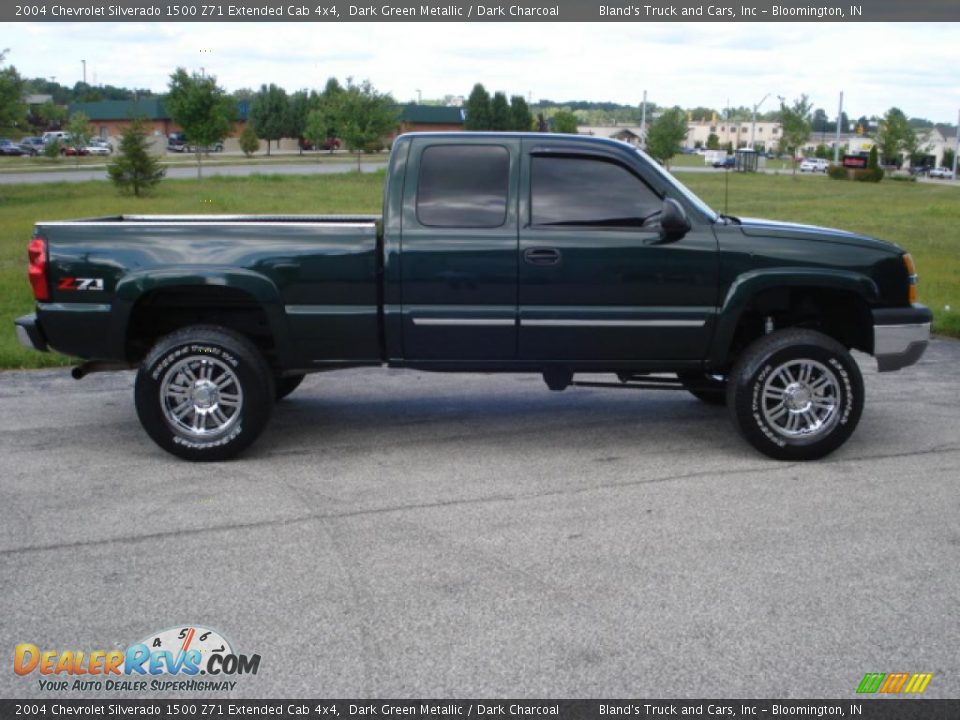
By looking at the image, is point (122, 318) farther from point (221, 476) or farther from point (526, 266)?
point (526, 266)

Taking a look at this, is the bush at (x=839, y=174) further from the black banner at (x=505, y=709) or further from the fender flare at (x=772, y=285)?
the black banner at (x=505, y=709)

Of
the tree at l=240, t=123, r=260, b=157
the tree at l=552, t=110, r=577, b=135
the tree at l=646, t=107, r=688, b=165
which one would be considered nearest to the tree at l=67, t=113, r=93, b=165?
the tree at l=240, t=123, r=260, b=157

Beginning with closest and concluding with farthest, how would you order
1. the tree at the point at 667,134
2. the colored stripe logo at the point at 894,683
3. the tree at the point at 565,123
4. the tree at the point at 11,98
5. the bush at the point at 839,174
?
the colored stripe logo at the point at 894,683 → the tree at the point at 11,98 → the tree at the point at 667,134 → the tree at the point at 565,123 → the bush at the point at 839,174

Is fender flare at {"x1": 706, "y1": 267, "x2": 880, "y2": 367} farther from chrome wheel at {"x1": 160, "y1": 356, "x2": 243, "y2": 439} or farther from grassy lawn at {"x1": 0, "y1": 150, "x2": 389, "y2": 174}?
grassy lawn at {"x1": 0, "y1": 150, "x2": 389, "y2": 174}

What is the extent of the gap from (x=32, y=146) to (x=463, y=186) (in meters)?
83.9

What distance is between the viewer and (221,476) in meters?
6.39

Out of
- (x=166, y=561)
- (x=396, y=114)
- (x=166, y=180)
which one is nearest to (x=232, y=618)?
(x=166, y=561)

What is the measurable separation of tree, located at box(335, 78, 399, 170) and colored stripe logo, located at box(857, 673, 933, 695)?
5374 cm

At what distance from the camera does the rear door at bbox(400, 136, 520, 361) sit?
6582mm

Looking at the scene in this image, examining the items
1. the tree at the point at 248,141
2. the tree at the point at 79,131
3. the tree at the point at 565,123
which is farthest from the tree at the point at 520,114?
the tree at the point at 79,131

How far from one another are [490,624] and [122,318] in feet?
11.5

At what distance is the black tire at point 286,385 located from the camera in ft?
26.7

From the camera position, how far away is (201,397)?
21.9 ft

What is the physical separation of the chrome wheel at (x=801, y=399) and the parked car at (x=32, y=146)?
81.3 m
